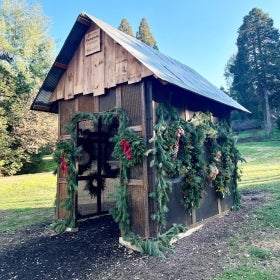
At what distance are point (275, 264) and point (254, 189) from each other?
7074mm

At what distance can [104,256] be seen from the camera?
189 inches

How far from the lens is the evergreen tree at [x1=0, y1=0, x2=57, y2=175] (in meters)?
18.8

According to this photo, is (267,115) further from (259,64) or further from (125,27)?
(125,27)

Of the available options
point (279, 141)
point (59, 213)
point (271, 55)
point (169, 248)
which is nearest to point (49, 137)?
point (59, 213)

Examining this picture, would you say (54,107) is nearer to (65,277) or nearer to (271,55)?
(65,277)

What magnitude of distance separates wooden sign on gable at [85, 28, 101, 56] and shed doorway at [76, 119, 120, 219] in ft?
6.22

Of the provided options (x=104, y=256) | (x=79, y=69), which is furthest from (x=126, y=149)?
(x=79, y=69)

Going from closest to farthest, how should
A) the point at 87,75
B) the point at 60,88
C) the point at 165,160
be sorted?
1. the point at 165,160
2. the point at 87,75
3. the point at 60,88

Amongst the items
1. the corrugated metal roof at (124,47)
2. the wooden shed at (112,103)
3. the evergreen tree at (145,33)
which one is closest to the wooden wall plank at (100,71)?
the wooden shed at (112,103)

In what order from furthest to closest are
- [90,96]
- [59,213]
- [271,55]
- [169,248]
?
[271,55] → [59,213] → [90,96] → [169,248]

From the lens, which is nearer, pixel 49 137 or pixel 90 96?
pixel 90 96

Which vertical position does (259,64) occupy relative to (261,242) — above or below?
above

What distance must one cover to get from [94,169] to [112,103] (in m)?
2.55

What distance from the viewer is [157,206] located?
500cm
